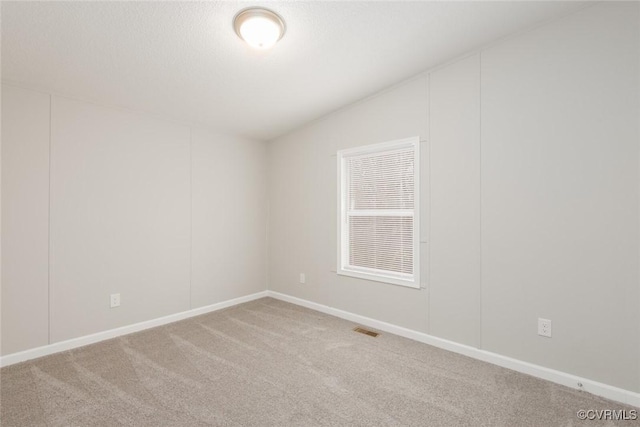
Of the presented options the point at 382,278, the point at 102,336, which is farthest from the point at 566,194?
the point at 102,336

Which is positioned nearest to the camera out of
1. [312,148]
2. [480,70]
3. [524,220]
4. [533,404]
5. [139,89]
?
[533,404]

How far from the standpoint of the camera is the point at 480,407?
1951 millimetres

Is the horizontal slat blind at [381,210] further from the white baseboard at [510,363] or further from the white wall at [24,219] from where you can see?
the white wall at [24,219]

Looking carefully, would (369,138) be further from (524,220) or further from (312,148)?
(524,220)

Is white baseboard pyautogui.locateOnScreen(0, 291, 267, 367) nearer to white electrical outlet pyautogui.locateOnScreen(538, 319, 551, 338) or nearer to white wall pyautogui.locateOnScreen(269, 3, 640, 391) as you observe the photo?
white wall pyautogui.locateOnScreen(269, 3, 640, 391)

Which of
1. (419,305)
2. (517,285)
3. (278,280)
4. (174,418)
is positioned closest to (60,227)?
(174,418)

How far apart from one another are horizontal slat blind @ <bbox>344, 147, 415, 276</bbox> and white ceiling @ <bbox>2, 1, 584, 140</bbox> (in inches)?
31.8

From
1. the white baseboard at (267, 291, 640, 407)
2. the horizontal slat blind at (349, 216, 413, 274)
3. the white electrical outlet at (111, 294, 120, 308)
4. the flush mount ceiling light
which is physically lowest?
the white baseboard at (267, 291, 640, 407)

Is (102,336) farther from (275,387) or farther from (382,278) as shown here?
(382,278)

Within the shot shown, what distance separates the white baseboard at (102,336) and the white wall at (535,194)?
2.05 m

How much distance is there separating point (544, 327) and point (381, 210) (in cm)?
174

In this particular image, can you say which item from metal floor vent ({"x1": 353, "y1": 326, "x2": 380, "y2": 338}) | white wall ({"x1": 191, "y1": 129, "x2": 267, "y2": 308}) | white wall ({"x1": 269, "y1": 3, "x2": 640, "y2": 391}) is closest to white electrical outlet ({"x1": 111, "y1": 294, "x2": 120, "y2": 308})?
white wall ({"x1": 191, "y1": 129, "x2": 267, "y2": 308})

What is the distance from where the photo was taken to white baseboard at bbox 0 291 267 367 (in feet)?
8.29

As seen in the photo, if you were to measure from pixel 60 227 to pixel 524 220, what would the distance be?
13.1 feet
